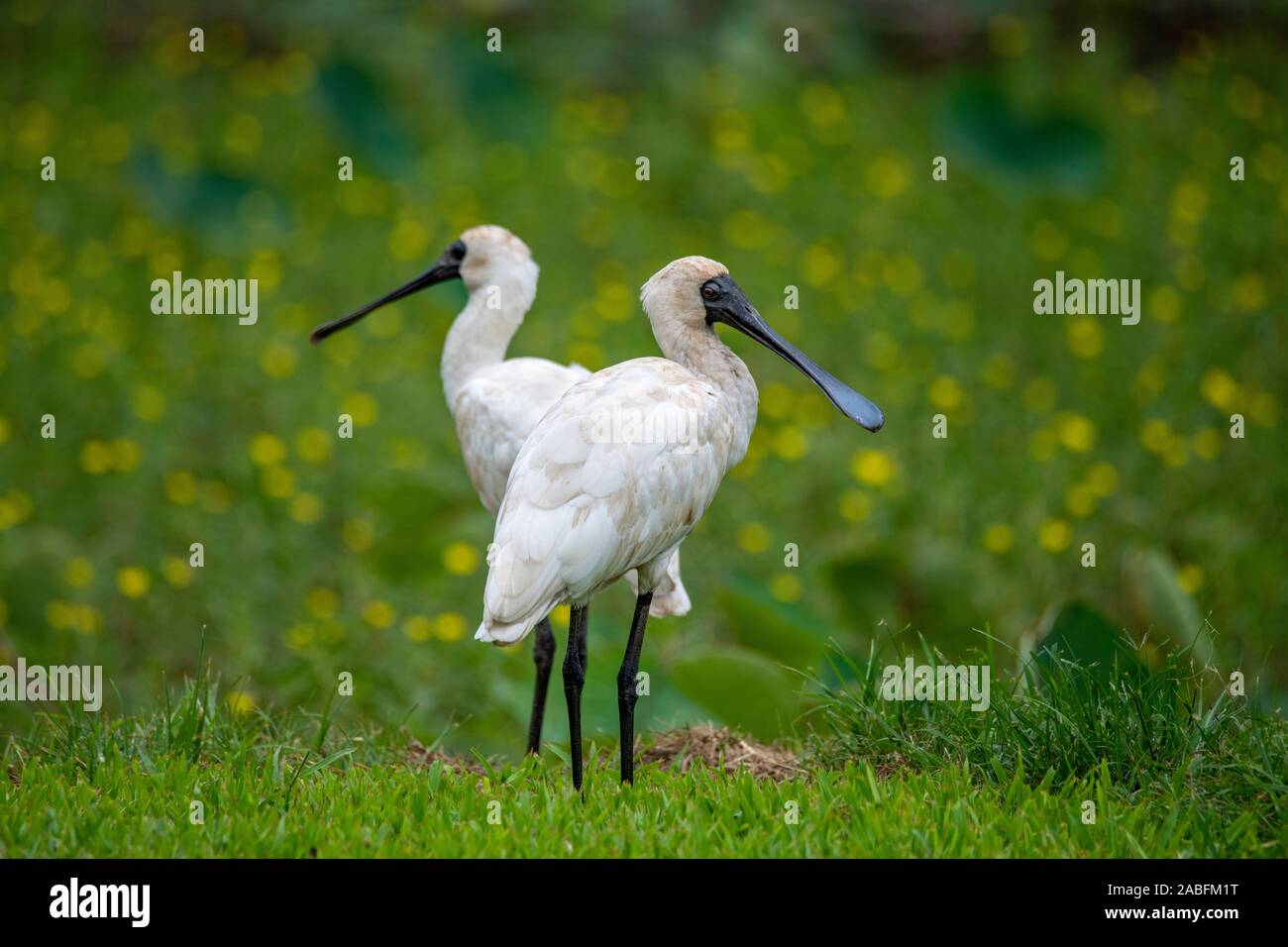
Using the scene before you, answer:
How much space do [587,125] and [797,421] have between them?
462 cm

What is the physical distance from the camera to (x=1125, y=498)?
27.7 feet

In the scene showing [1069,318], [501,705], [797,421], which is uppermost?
[1069,318]

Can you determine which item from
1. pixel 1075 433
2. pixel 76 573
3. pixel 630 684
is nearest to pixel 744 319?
pixel 630 684

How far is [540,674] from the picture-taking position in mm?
5918

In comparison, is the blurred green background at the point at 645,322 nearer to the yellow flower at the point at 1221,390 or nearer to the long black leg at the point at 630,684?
the yellow flower at the point at 1221,390

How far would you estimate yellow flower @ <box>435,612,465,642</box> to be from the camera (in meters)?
6.89

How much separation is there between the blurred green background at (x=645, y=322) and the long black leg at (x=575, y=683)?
0.55m

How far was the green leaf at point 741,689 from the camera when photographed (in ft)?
19.3

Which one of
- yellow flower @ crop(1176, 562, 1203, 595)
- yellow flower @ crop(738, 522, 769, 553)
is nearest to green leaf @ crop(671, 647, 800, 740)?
yellow flower @ crop(738, 522, 769, 553)

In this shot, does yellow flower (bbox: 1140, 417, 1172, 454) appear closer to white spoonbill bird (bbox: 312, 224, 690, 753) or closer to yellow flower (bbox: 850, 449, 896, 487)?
Result: yellow flower (bbox: 850, 449, 896, 487)

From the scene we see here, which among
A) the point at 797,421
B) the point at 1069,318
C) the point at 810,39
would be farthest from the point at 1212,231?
the point at 810,39

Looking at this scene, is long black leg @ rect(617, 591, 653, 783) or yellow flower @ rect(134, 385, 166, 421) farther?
yellow flower @ rect(134, 385, 166, 421)

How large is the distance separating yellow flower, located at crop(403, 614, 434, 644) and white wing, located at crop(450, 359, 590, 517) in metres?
0.95
